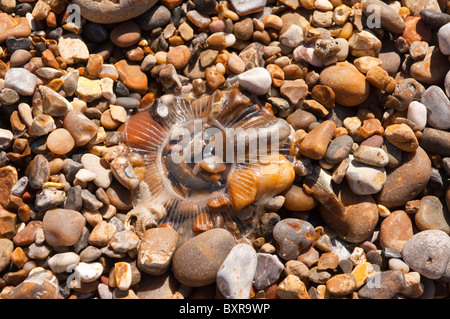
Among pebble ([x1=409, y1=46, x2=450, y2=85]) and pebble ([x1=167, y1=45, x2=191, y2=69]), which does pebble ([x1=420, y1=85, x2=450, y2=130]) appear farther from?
pebble ([x1=167, y1=45, x2=191, y2=69])

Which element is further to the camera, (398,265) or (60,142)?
(60,142)

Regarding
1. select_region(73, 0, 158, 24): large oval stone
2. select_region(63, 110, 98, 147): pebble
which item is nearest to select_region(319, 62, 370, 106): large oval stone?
select_region(73, 0, 158, 24): large oval stone

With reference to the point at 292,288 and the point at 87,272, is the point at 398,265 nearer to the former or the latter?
the point at 292,288

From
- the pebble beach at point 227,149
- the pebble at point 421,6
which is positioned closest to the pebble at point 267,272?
the pebble beach at point 227,149

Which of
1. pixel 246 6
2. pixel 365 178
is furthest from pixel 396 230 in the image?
pixel 246 6

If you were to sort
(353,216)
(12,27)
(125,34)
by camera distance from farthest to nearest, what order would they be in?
(125,34)
(12,27)
(353,216)

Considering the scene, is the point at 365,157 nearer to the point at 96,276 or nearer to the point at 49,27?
the point at 96,276
